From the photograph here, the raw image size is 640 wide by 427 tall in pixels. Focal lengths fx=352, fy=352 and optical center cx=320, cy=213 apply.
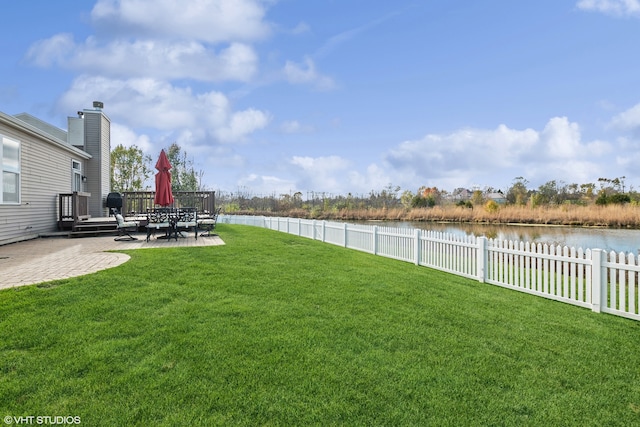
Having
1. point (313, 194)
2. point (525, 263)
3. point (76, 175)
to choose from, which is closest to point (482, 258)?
point (525, 263)

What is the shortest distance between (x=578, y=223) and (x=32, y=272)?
2518 cm

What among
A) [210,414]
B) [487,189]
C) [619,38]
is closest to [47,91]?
[210,414]

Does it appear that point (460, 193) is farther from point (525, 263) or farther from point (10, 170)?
point (10, 170)

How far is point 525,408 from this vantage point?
263 cm

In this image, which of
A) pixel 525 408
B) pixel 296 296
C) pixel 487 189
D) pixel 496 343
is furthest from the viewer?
pixel 487 189

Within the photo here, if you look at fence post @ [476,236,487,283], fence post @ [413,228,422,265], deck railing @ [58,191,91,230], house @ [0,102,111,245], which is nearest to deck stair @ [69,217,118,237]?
deck railing @ [58,191,91,230]

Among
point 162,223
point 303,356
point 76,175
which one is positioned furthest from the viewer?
point 76,175

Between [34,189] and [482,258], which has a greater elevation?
[34,189]

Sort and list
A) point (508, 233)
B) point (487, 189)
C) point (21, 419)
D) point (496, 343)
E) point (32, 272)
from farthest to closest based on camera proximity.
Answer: point (487, 189), point (508, 233), point (32, 272), point (496, 343), point (21, 419)

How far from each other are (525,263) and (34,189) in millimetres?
13777

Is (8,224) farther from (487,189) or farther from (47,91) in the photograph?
(487,189)

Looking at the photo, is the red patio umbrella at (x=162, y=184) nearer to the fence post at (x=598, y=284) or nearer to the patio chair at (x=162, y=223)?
the patio chair at (x=162, y=223)

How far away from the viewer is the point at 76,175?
49.3 feet

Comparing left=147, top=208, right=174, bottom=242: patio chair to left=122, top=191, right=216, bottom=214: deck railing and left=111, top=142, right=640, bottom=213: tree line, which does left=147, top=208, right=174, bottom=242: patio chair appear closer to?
left=122, top=191, right=216, bottom=214: deck railing
